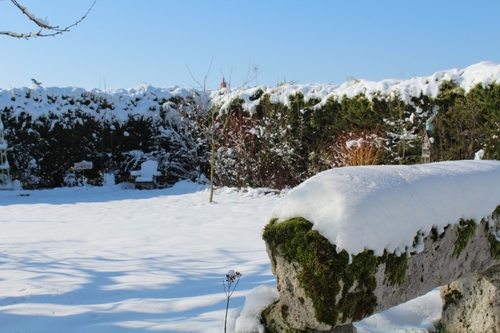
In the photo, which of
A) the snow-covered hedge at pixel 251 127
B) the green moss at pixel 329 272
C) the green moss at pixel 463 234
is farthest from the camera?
the snow-covered hedge at pixel 251 127

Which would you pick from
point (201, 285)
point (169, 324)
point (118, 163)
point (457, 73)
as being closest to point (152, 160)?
point (118, 163)

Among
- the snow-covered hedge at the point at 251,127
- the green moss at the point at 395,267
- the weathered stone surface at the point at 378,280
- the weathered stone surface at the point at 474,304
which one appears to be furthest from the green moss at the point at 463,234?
the snow-covered hedge at the point at 251,127

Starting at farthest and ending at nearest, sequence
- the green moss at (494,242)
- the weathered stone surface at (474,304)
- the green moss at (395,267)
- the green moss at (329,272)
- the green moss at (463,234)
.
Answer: the weathered stone surface at (474,304), the green moss at (494,242), the green moss at (463,234), the green moss at (395,267), the green moss at (329,272)

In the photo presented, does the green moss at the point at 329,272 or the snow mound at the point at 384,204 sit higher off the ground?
the snow mound at the point at 384,204

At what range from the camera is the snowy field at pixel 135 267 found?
3.03m

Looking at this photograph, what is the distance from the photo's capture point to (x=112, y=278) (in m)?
4.04

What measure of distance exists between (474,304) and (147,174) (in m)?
9.51

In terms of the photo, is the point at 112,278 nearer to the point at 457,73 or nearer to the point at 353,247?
the point at 353,247

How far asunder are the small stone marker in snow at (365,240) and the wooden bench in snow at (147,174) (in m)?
9.51

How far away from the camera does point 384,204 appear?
1906mm

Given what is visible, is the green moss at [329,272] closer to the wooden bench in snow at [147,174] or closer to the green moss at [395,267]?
the green moss at [395,267]

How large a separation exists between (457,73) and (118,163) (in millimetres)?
8649

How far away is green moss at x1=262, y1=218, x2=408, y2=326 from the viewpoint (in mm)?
Result: 1759

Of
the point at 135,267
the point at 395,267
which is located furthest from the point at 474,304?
the point at 135,267
